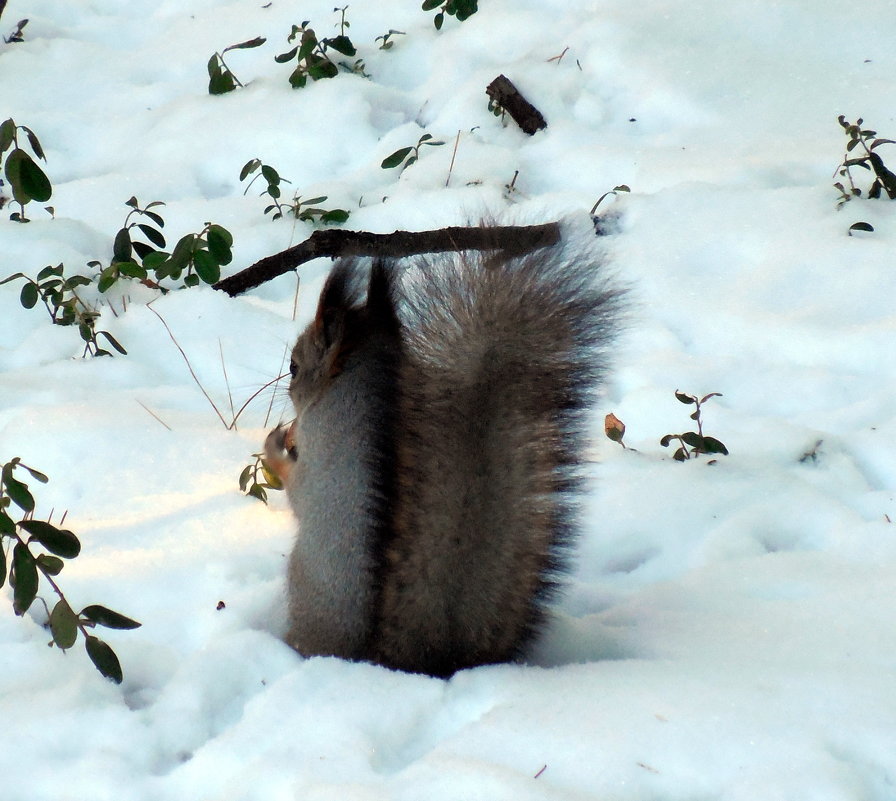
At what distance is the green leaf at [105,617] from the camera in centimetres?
166

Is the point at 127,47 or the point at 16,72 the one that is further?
the point at 127,47

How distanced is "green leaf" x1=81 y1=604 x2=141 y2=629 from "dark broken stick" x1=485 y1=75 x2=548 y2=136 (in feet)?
8.84

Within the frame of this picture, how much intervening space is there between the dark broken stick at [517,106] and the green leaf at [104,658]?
8.97 ft

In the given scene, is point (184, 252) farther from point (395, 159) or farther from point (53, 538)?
point (53, 538)

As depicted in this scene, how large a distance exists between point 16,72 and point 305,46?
1.33 m

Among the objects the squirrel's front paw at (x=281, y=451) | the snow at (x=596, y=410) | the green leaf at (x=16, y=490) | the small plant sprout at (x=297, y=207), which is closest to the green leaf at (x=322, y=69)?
the snow at (x=596, y=410)

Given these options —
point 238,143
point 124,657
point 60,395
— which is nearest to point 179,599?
point 124,657

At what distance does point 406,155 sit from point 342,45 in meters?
0.77

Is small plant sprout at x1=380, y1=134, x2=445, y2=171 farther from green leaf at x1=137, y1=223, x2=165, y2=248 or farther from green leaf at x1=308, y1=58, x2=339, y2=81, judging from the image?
green leaf at x1=137, y1=223, x2=165, y2=248

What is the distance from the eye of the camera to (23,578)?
1620mm

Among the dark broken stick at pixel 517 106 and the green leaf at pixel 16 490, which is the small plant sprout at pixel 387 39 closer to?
the dark broken stick at pixel 517 106

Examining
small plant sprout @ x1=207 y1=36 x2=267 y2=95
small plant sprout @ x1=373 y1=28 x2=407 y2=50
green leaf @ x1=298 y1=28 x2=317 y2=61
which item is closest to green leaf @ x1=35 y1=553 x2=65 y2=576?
green leaf @ x1=298 y1=28 x2=317 y2=61

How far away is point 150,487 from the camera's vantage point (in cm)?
247

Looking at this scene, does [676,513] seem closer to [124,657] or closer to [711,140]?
[124,657]
